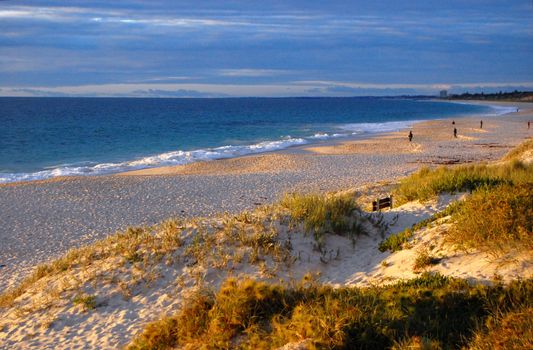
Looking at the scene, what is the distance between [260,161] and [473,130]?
84.0 feet

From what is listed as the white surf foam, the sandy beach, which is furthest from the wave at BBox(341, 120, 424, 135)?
the sandy beach

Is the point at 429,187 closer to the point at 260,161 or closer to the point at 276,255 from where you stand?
the point at 276,255

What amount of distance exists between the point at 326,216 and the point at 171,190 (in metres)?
12.1

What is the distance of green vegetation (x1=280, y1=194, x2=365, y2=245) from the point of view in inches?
363

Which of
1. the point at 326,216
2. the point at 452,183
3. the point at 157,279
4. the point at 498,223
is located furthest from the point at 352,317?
the point at 452,183

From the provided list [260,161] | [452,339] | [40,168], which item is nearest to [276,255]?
[452,339]

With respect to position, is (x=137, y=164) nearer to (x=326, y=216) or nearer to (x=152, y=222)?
(x=152, y=222)

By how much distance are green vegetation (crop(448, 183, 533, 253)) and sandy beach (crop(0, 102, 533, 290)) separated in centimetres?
843

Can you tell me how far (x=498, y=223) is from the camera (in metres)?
7.11

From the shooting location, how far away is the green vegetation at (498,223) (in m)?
6.78

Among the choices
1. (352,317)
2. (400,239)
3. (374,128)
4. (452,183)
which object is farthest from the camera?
(374,128)

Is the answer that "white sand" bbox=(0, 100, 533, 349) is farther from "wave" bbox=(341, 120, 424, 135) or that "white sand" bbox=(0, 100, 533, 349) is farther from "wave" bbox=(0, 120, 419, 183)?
"wave" bbox=(341, 120, 424, 135)

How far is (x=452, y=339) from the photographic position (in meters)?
4.77

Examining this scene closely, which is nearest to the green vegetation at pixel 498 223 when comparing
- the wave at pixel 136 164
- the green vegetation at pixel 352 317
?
the green vegetation at pixel 352 317
